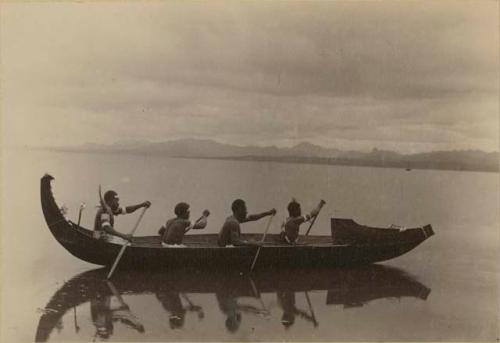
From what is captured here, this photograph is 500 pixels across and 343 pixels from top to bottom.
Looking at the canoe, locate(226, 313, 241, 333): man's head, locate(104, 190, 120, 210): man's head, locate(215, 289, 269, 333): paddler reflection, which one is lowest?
locate(226, 313, 241, 333): man's head

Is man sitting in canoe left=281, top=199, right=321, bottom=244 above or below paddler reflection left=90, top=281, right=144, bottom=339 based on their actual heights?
above

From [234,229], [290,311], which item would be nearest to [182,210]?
[234,229]

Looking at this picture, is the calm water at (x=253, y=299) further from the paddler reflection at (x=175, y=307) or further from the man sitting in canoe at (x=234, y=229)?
the man sitting in canoe at (x=234, y=229)

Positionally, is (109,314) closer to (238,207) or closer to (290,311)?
(290,311)

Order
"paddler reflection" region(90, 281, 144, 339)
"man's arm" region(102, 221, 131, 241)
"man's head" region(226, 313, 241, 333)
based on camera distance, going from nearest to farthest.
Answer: "paddler reflection" region(90, 281, 144, 339)
"man's head" region(226, 313, 241, 333)
"man's arm" region(102, 221, 131, 241)

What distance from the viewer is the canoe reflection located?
613 centimetres

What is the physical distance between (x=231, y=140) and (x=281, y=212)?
4.28 metres

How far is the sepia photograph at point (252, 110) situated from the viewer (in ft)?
20.9

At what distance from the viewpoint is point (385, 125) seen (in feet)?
37.3

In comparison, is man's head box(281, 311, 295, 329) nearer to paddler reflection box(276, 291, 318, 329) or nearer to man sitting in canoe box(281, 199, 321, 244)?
paddler reflection box(276, 291, 318, 329)

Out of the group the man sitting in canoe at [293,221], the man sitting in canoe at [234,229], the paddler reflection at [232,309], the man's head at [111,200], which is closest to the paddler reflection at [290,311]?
the paddler reflection at [232,309]

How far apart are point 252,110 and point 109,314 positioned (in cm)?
597

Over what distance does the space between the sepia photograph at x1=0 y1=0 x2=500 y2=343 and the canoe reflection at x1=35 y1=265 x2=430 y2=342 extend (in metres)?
0.03

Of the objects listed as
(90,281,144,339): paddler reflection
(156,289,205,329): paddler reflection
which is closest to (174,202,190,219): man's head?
(156,289,205,329): paddler reflection
